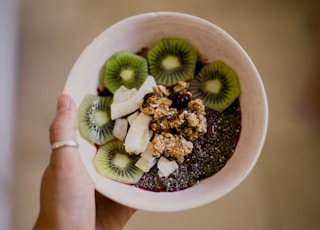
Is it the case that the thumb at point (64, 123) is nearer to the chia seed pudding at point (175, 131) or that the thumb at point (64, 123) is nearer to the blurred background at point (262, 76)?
the chia seed pudding at point (175, 131)

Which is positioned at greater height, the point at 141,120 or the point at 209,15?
the point at 209,15

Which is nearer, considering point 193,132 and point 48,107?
point 193,132

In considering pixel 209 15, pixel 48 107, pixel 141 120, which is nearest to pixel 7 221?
pixel 48 107

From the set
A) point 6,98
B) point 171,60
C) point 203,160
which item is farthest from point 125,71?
point 6,98

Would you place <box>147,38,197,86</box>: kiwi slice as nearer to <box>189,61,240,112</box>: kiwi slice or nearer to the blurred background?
<box>189,61,240,112</box>: kiwi slice

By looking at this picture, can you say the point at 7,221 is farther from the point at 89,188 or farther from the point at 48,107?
the point at 89,188

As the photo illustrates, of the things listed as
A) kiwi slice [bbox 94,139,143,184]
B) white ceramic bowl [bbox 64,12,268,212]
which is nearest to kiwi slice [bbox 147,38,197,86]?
white ceramic bowl [bbox 64,12,268,212]

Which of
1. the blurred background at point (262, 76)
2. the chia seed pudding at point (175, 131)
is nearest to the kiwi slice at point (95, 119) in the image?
the chia seed pudding at point (175, 131)
